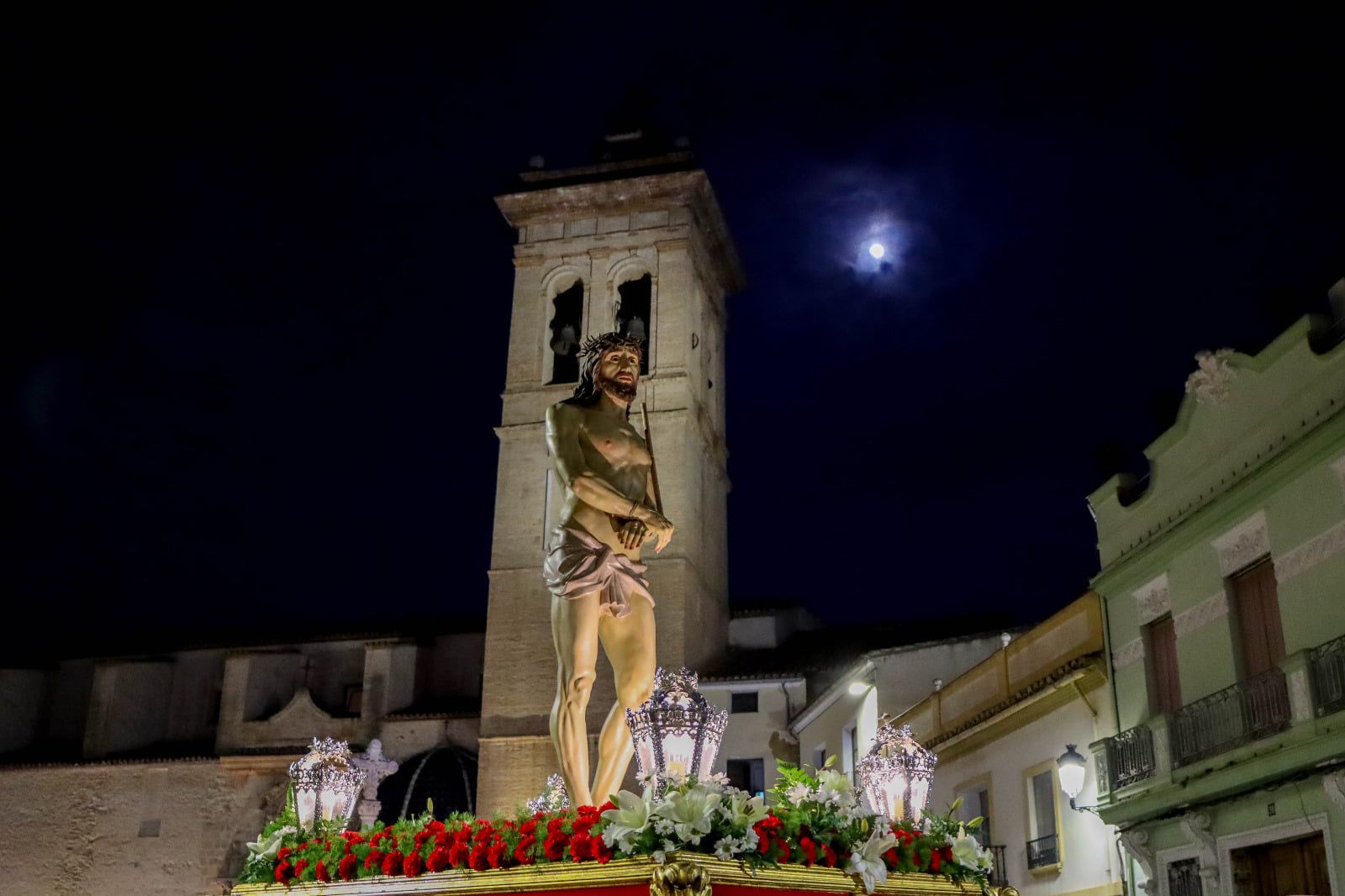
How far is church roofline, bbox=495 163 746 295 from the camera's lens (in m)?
32.3

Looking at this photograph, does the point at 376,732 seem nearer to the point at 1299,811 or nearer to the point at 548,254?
the point at 548,254

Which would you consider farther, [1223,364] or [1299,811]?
[1223,364]

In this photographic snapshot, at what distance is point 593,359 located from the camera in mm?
7332

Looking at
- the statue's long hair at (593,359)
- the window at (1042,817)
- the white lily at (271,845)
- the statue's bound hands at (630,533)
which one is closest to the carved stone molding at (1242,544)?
the window at (1042,817)

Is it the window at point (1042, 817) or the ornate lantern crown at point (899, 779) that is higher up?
the window at point (1042, 817)

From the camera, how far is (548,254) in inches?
1303

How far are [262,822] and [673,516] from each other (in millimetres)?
11860

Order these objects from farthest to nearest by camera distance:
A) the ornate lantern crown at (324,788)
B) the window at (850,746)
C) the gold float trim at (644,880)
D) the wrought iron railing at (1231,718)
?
the window at (850,746)
the wrought iron railing at (1231,718)
the ornate lantern crown at (324,788)
the gold float trim at (644,880)

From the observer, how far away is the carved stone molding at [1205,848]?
508 inches

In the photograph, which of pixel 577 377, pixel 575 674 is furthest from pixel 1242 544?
pixel 577 377

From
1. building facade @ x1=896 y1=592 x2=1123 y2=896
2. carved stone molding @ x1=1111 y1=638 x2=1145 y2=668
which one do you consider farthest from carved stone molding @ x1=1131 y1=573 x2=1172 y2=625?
building facade @ x1=896 y1=592 x2=1123 y2=896

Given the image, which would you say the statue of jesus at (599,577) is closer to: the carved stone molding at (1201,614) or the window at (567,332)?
the carved stone molding at (1201,614)

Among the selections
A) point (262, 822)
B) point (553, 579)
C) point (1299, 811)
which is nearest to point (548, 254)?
point (262, 822)

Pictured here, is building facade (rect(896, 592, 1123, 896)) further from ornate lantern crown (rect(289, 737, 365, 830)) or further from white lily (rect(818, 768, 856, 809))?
white lily (rect(818, 768, 856, 809))
